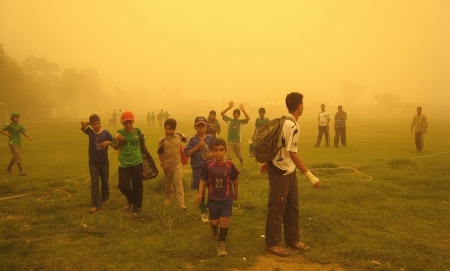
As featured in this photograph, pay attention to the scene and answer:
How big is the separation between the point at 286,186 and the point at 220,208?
0.91 metres

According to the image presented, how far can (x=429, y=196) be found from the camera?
7445 millimetres

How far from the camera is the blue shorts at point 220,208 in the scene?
4535 millimetres

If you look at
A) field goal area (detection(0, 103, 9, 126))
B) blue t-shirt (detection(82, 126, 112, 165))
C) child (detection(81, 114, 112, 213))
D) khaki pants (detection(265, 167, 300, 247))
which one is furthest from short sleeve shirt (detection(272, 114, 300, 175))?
field goal area (detection(0, 103, 9, 126))

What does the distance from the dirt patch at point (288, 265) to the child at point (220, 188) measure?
1.67ft

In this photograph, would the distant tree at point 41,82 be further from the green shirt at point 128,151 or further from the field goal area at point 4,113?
the green shirt at point 128,151

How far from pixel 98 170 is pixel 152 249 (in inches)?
102

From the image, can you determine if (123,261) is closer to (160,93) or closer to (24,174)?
(24,174)

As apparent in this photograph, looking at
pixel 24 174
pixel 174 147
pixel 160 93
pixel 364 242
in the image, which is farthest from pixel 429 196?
pixel 160 93

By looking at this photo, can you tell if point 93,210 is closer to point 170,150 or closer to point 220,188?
point 170,150

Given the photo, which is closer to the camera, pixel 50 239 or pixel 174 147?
pixel 50 239

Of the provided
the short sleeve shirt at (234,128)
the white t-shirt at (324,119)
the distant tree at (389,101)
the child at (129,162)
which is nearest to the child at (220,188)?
the child at (129,162)

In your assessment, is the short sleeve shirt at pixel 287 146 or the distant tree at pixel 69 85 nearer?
the short sleeve shirt at pixel 287 146

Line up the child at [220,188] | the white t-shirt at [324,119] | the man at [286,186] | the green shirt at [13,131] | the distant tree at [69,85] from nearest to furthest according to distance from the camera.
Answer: the man at [286,186], the child at [220,188], the green shirt at [13,131], the white t-shirt at [324,119], the distant tree at [69,85]

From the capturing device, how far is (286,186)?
4449mm
